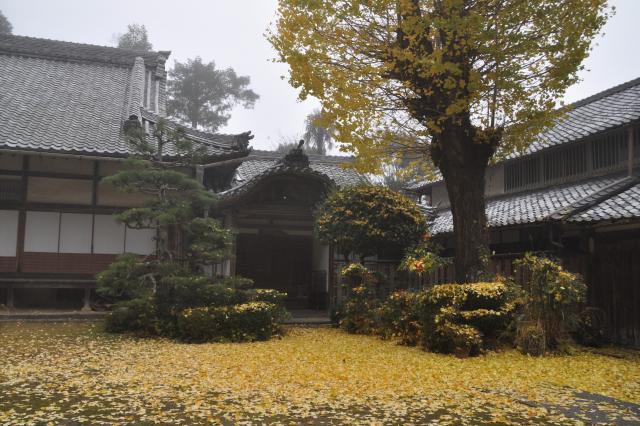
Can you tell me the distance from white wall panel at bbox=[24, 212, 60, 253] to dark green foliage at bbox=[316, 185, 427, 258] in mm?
6593

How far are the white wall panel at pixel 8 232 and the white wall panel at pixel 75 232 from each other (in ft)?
3.48

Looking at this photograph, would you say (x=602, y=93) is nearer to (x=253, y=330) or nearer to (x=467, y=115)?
(x=467, y=115)

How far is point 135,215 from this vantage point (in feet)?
34.7

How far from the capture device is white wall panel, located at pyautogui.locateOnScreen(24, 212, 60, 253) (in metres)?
13.5

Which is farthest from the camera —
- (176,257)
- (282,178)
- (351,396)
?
(282,178)

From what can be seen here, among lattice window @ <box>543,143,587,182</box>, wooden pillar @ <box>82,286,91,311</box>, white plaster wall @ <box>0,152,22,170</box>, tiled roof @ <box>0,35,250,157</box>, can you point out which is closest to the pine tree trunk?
tiled roof @ <box>0,35,250,157</box>

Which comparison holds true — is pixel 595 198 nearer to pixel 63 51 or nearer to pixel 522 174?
pixel 522 174

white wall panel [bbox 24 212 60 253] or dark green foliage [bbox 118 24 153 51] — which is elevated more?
dark green foliage [bbox 118 24 153 51]

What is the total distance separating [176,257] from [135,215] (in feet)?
A: 5.06

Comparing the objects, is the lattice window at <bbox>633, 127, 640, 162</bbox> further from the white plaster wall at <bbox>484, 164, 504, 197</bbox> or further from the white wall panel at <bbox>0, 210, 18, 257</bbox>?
the white wall panel at <bbox>0, 210, 18, 257</bbox>

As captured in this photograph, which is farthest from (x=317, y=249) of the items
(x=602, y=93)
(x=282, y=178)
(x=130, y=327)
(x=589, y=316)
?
(x=602, y=93)

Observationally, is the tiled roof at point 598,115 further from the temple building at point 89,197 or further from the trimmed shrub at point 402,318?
the temple building at point 89,197

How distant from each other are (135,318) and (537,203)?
35.0 ft

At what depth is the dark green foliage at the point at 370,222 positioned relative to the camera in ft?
44.3
